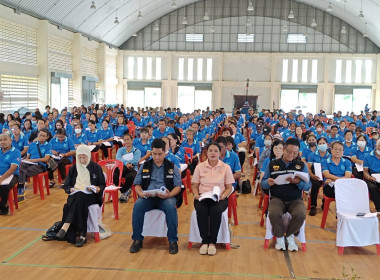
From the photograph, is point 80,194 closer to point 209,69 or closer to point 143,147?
point 143,147

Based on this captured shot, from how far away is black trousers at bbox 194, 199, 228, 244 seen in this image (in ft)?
17.5

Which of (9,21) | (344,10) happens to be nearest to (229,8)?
(344,10)

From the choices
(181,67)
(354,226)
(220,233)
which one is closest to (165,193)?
(220,233)

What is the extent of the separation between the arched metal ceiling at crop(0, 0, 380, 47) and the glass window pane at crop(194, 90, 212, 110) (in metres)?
6.20

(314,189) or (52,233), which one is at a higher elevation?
(314,189)

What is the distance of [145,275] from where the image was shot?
15.2ft

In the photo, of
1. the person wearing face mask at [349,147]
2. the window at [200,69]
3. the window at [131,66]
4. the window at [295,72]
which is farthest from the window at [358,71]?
the person wearing face mask at [349,147]

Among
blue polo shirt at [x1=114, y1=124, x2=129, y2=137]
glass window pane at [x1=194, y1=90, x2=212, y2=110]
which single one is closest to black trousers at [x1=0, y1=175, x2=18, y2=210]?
blue polo shirt at [x1=114, y1=124, x2=129, y2=137]

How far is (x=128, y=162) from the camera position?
7.93 metres

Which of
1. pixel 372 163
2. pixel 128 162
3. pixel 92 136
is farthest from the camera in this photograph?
pixel 92 136

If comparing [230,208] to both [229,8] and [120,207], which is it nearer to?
[120,207]

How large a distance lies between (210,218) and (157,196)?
2.30 feet

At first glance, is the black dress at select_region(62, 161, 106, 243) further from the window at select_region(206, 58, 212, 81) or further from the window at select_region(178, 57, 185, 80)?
the window at select_region(178, 57, 185, 80)

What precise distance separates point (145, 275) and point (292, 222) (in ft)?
6.18
